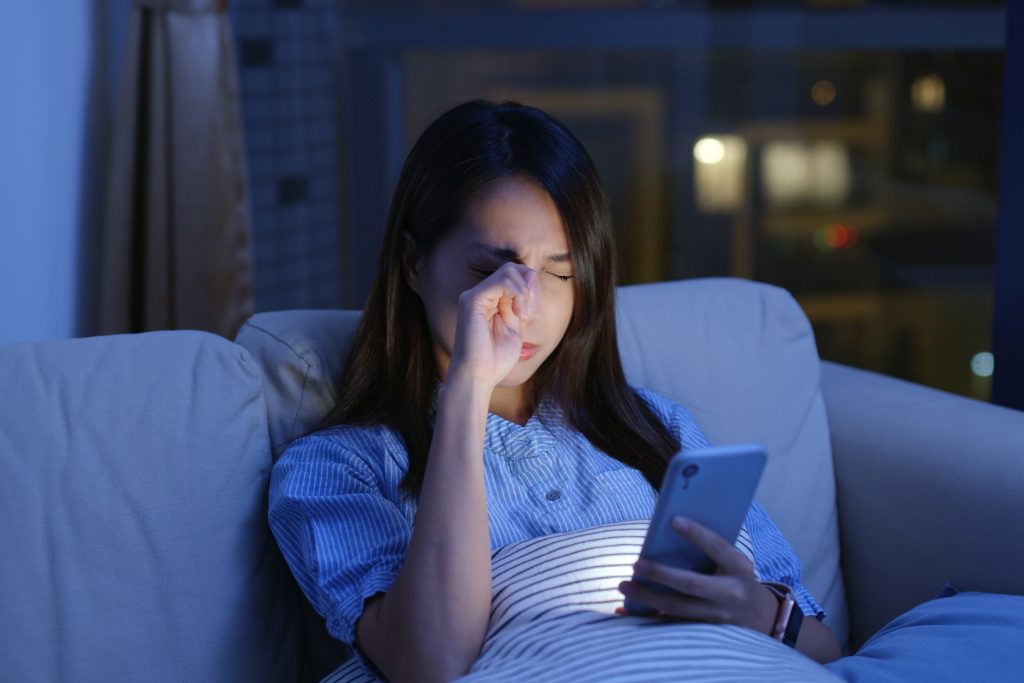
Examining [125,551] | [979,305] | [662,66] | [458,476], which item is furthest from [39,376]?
[979,305]

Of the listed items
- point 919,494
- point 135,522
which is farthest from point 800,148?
point 135,522

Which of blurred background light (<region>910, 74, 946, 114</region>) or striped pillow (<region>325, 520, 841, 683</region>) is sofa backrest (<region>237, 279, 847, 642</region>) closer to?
striped pillow (<region>325, 520, 841, 683</region>)

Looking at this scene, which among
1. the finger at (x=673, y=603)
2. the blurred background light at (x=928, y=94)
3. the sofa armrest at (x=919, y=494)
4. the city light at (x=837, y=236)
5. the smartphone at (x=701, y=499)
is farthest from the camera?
the city light at (x=837, y=236)

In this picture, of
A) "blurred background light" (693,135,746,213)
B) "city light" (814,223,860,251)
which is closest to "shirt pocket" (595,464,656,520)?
"blurred background light" (693,135,746,213)

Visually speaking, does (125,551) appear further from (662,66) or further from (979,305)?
(979,305)

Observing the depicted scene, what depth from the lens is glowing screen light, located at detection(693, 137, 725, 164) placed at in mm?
3041

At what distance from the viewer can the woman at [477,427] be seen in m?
1.11

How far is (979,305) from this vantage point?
10.3ft

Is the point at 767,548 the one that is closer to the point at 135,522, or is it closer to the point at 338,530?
the point at 338,530

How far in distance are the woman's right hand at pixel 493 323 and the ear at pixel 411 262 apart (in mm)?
178

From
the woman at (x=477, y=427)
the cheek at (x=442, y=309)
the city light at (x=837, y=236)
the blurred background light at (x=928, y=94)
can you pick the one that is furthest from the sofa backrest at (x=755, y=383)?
the blurred background light at (x=928, y=94)

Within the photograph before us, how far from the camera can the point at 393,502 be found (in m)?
1.27

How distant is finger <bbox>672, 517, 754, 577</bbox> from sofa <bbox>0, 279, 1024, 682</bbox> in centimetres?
51

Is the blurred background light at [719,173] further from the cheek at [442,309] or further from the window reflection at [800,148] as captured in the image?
the cheek at [442,309]
